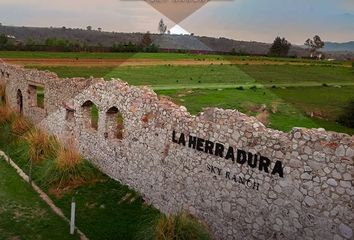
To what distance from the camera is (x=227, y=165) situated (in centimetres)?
1097

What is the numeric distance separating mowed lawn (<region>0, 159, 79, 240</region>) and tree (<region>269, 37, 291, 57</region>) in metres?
108

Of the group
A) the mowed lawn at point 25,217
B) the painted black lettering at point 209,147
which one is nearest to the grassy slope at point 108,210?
the mowed lawn at point 25,217

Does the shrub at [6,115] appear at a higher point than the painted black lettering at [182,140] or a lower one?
lower

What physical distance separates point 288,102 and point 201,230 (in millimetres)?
25814

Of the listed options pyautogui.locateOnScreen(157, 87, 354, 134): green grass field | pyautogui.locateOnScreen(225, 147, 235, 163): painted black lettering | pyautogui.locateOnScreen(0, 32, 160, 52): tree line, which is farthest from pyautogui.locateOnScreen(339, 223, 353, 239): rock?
pyautogui.locateOnScreen(0, 32, 160, 52): tree line

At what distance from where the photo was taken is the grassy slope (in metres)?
12.0

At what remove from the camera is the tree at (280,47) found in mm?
118688

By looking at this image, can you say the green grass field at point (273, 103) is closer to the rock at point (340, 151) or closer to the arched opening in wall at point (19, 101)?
the arched opening in wall at point (19, 101)

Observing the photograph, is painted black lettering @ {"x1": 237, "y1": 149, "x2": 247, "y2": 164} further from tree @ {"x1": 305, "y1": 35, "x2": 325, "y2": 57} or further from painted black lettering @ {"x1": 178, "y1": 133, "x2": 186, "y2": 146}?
tree @ {"x1": 305, "y1": 35, "x2": 325, "y2": 57}

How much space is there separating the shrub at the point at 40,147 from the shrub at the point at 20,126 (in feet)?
9.89

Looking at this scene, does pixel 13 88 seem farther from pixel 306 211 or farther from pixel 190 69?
pixel 190 69

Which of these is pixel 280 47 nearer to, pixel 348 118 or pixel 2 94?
pixel 348 118

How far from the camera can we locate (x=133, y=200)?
13.9m

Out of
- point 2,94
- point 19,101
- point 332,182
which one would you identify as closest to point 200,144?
point 332,182
